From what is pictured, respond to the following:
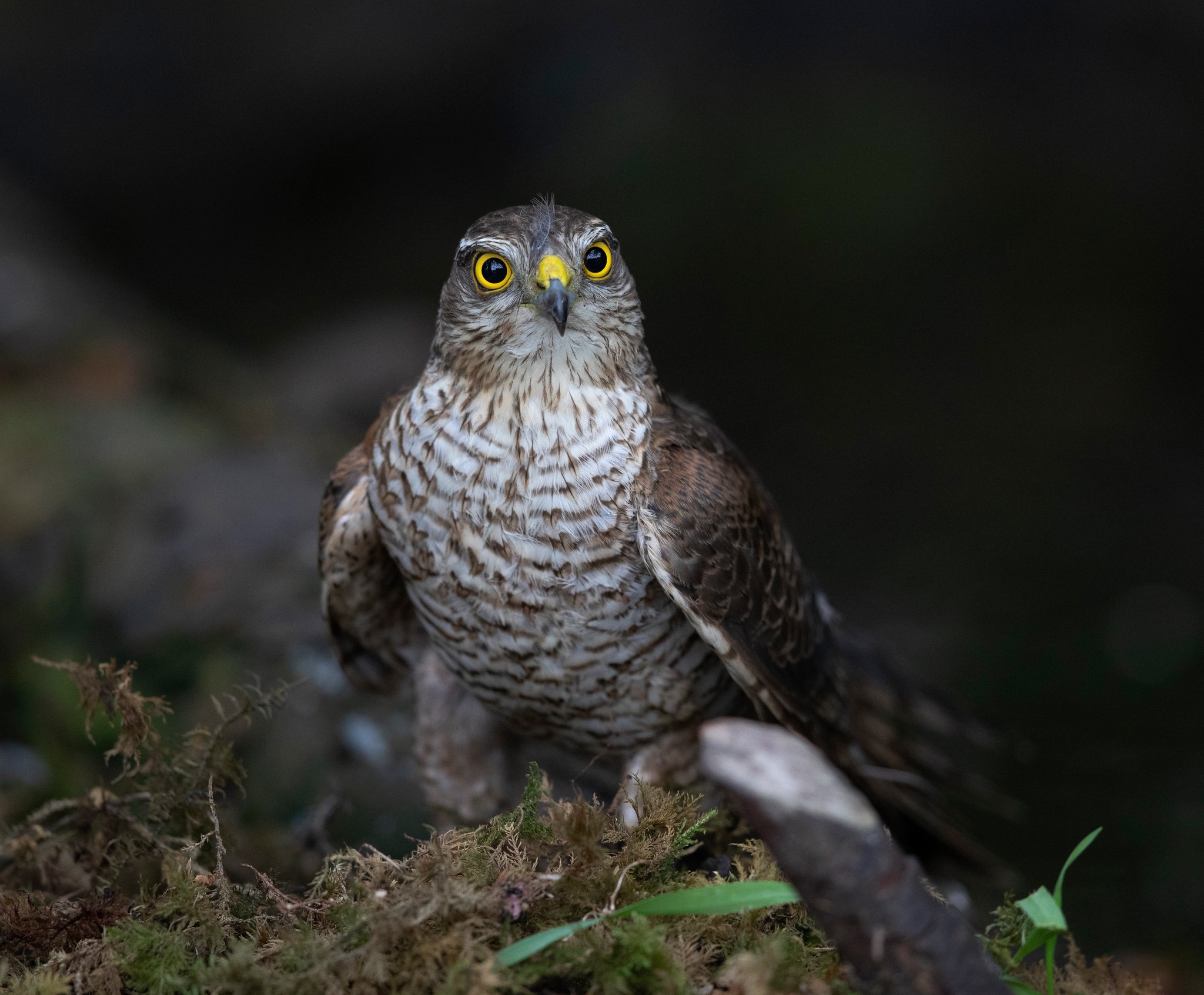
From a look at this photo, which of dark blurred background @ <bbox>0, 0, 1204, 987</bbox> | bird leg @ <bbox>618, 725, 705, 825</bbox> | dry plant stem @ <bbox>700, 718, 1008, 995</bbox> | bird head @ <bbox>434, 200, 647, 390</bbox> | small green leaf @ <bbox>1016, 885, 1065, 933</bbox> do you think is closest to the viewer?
dry plant stem @ <bbox>700, 718, 1008, 995</bbox>

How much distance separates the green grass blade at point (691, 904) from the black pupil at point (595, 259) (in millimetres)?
1687

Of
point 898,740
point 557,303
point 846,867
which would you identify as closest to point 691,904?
point 846,867

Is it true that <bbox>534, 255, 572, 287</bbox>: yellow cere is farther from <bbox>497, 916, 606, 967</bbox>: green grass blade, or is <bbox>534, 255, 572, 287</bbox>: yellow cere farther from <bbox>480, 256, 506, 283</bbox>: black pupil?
<bbox>497, 916, 606, 967</bbox>: green grass blade

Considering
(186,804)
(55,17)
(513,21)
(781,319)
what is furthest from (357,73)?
(186,804)

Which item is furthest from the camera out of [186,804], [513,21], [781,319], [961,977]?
[513,21]

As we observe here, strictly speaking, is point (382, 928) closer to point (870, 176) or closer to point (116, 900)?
point (116, 900)

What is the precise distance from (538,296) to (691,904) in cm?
160

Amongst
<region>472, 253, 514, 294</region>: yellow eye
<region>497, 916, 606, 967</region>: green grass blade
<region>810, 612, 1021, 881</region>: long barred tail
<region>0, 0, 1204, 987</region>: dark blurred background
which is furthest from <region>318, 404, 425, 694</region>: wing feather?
<region>497, 916, 606, 967</region>: green grass blade

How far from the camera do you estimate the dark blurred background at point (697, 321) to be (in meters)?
4.88

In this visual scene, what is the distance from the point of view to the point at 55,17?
11.4 metres

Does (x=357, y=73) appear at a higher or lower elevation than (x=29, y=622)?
higher

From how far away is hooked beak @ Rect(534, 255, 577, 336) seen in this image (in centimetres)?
281

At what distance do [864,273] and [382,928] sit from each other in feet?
31.9

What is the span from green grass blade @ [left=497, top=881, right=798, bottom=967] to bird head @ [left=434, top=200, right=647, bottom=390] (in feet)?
4.85
